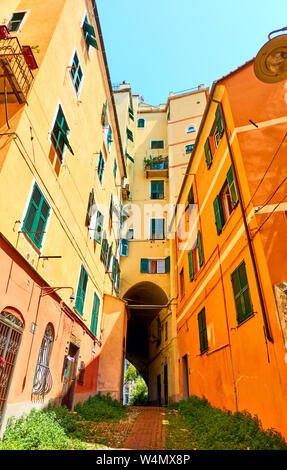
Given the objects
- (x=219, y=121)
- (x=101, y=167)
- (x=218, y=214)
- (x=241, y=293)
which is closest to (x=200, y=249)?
(x=218, y=214)

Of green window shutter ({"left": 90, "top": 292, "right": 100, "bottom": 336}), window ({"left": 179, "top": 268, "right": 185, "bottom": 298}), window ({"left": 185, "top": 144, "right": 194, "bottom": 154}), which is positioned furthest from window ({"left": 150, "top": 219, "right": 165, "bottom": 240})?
green window shutter ({"left": 90, "top": 292, "right": 100, "bottom": 336})

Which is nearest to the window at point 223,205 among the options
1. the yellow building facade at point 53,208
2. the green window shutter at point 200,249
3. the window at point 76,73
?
the green window shutter at point 200,249

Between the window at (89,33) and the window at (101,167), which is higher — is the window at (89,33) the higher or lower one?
the higher one

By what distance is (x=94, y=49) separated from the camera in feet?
44.2

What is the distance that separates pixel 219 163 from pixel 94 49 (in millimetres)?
8223

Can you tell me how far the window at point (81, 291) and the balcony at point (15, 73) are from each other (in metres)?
6.44

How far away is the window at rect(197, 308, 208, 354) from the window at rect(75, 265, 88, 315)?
4.85 meters

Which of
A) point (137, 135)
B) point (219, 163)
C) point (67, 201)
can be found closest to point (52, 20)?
point (67, 201)

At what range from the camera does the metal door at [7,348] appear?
228 inches

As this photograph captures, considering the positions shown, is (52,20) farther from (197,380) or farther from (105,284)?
(197,380)

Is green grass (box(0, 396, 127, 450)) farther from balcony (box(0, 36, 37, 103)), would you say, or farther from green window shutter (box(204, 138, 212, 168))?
green window shutter (box(204, 138, 212, 168))

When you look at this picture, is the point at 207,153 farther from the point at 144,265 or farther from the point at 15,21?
the point at 144,265

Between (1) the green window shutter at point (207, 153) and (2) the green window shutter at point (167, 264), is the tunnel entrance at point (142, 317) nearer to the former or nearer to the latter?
(2) the green window shutter at point (167, 264)

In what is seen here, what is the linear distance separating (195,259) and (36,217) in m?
8.37
